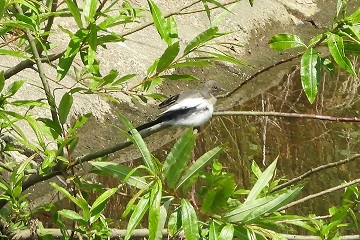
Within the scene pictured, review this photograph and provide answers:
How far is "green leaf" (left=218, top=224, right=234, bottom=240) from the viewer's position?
1661 mm

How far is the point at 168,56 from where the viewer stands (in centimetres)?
199

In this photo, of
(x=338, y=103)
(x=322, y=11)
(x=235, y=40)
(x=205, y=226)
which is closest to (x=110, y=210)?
(x=205, y=226)

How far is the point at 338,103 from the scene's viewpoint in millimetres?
7242

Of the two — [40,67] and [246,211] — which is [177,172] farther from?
[40,67]

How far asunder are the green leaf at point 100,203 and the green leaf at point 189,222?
0.72 ft

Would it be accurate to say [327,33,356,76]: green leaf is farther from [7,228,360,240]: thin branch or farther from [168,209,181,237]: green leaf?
[7,228,360,240]: thin branch

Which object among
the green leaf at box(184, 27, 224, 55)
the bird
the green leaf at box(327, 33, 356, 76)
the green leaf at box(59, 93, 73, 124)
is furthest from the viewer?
the bird

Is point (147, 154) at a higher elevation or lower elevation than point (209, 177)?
higher

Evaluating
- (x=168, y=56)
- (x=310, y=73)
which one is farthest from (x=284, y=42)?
(x=168, y=56)

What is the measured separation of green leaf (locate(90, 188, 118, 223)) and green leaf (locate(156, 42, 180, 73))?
16.1 inches

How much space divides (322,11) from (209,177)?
8219 millimetres

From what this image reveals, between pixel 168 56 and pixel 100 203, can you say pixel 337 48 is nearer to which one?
pixel 168 56

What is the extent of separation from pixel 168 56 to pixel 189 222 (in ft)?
1.80

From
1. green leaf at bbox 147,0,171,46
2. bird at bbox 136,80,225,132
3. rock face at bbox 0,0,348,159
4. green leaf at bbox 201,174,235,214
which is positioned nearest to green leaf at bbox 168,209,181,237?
green leaf at bbox 201,174,235,214
